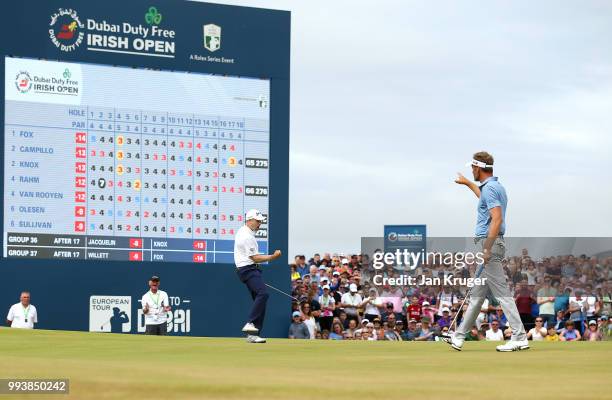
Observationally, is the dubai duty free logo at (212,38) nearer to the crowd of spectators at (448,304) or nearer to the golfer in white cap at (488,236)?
the crowd of spectators at (448,304)

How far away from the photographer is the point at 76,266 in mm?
24906

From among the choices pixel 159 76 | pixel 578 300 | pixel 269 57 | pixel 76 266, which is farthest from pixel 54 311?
pixel 578 300

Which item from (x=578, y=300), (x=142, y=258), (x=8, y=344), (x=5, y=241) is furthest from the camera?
(x=578, y=300)

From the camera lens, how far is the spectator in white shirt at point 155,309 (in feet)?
79.7

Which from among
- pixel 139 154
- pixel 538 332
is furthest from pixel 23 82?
pixel 538 332

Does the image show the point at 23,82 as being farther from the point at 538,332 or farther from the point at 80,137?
the point at 538,332

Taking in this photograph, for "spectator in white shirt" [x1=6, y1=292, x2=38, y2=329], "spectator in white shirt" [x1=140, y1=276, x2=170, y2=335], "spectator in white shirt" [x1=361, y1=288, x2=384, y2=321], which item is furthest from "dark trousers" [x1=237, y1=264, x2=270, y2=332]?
"spectator in white shirt" [x1=361, y1=288, x2=384, y2=321]

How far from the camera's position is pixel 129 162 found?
1004 inches

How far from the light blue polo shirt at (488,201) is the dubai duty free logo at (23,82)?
12182 mm

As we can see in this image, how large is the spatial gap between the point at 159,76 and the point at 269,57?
107 inches

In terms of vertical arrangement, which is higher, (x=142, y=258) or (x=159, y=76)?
(x=159, y=76)

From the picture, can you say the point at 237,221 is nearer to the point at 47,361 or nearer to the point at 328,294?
the point at 328,294

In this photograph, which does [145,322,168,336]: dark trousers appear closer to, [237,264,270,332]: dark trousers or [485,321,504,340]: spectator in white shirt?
[237,264,270,332]: dark trousers

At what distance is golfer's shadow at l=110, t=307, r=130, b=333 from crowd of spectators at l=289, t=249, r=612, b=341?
12.4 feet
